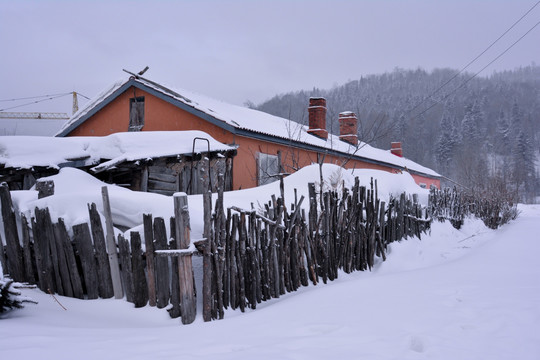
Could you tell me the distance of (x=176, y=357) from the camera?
231 centimetres

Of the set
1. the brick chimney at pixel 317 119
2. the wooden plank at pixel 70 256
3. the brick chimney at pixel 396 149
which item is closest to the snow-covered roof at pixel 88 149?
the wooden plank at pixel 70 256

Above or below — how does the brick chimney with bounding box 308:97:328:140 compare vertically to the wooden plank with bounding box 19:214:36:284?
above

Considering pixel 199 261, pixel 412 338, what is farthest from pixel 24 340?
pixel 412 338

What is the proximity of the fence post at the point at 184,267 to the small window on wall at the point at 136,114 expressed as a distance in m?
9.68

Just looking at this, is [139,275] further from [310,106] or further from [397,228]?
[310,106]

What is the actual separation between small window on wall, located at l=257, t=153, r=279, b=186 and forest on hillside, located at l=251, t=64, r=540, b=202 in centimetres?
2801

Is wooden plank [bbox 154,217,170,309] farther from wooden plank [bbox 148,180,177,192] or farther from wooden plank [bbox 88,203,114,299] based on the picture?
wooden plank [bbox 148,180,177,192]

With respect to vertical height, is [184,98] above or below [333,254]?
above

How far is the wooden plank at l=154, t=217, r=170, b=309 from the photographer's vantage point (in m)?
3.59

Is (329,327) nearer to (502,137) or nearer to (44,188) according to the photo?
(44,188)

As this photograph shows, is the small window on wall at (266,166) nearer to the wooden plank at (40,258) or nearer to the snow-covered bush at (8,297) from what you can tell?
the wooden plank at (40,258)

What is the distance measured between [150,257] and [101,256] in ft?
2.21

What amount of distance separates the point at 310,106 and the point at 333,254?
1370cm

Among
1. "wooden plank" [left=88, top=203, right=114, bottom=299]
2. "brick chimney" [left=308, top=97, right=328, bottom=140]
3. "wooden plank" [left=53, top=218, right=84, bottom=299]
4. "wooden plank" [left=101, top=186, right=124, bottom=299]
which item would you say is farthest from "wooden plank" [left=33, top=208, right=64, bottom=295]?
"brick chimney" [left=308, top=97, right=328, bottom=140]
